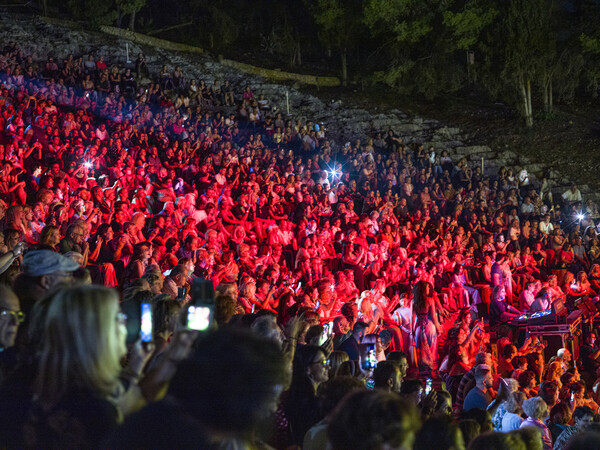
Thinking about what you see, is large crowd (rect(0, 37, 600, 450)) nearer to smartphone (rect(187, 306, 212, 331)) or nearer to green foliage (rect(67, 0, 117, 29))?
smartphone (rect(187, 306, 212, 331))

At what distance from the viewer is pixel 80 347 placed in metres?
2.18

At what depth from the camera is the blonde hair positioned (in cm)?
217

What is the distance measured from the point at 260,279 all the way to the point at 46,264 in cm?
638

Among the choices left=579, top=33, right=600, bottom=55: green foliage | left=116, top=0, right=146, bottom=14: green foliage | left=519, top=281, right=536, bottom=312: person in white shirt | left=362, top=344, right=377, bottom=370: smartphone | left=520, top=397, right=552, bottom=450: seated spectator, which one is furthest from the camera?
left=116, top=0, right=146, bottom=14: green foliage

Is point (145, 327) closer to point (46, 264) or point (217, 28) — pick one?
point (46, 264)

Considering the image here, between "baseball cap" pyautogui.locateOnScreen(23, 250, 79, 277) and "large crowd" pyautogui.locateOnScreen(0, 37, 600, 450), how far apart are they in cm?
1

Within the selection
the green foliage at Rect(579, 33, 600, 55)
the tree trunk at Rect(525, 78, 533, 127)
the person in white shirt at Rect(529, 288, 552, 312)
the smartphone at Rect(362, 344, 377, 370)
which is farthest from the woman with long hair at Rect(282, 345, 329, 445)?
the green foliage at Rect(579, 33, 600, 55)

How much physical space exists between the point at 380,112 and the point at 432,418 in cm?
2316

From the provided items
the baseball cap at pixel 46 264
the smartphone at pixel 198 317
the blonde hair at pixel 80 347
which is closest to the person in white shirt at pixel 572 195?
the baseball cap at pixel 46 264

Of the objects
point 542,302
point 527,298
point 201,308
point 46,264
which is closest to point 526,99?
point 527,298

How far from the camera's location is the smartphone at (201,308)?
245cm

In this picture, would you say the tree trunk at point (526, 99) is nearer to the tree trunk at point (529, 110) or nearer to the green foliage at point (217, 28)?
the tree trunk at point (529, 110)

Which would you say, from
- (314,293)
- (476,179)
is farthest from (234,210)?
(476,179)

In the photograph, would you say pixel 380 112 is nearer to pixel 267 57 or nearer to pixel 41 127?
pixel 267 57
